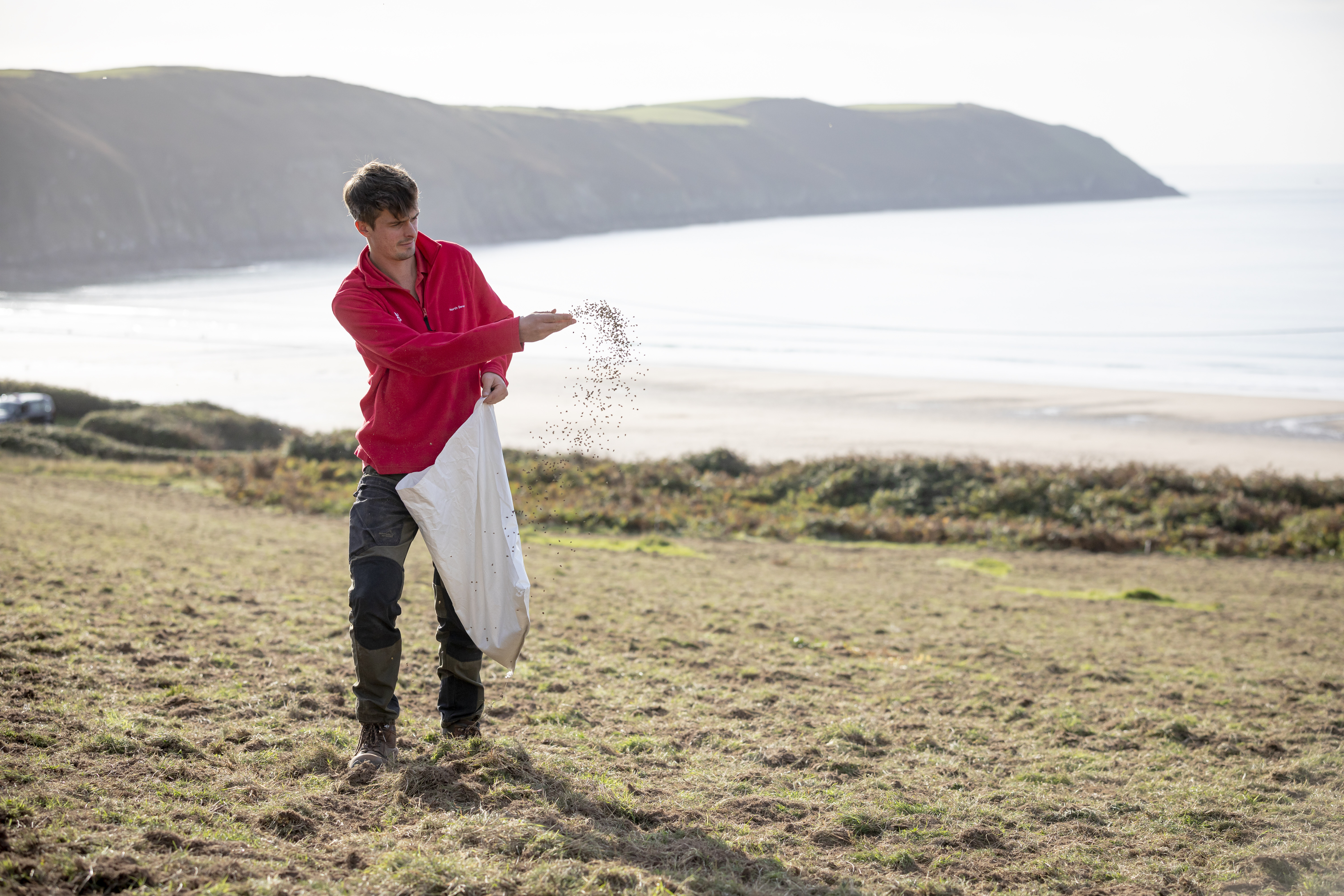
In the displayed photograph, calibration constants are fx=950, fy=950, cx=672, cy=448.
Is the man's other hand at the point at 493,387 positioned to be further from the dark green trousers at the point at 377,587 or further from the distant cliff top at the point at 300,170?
the distant cliff top at the point at 300,170

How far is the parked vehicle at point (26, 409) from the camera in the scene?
27.4 meters

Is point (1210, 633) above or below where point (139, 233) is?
below

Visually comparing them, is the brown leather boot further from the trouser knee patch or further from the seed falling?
the seed falling

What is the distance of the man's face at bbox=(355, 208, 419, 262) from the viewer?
11.5ft

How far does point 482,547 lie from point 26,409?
30.6m

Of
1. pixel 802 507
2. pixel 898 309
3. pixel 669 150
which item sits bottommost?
pixel 802 507

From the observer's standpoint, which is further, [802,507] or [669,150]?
[669,150]

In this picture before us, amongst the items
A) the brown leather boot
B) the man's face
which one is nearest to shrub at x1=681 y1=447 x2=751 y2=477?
the brown leather boot

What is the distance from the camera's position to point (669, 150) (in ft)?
452

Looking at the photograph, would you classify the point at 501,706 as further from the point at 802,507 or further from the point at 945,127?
the point at 945,127

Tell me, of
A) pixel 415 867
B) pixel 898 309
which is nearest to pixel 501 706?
pixel 415 867

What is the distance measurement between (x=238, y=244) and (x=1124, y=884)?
98.8m

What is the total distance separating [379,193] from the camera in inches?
136

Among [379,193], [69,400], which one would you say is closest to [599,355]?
[379,193]
